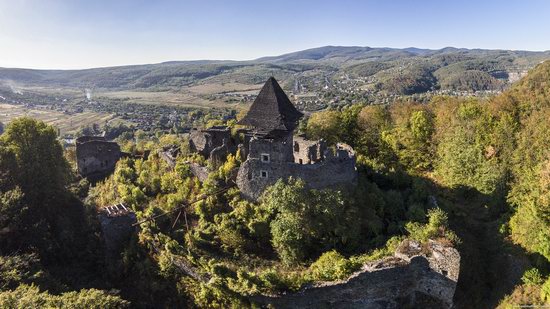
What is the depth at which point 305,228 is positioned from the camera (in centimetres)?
2261

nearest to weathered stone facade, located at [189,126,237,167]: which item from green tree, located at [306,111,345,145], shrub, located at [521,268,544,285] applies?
green tree, located at [306,111,345,145]

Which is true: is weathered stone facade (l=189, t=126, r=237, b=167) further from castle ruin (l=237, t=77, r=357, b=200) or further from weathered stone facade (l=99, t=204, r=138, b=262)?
weathered stone facade (l=99, t=204, r=138, b=262)

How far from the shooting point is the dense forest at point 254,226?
1911 centimetres

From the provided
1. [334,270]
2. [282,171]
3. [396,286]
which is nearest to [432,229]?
[396,286]

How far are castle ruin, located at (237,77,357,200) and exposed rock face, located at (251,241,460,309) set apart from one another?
6.68m

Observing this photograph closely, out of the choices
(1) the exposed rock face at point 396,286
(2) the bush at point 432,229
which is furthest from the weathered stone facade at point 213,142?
(2) the bush at point 432,229

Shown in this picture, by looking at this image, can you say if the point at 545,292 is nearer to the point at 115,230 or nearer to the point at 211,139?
the point at 211,139

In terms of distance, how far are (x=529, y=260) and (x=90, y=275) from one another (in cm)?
2683

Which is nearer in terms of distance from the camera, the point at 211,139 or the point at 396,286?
the point at 396,286

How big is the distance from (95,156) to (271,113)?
19070mm

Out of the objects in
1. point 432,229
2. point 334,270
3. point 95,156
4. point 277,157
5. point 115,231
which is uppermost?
point 277,157

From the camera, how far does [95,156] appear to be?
3559cm

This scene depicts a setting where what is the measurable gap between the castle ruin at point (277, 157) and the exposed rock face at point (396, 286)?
21.9ft

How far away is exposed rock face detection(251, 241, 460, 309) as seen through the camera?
17953mm
